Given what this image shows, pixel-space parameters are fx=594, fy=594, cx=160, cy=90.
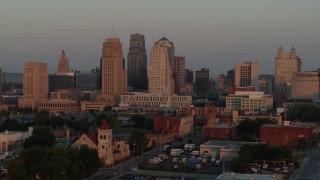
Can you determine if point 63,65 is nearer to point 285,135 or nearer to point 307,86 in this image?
point 307,86

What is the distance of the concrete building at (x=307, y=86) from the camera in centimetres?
14388

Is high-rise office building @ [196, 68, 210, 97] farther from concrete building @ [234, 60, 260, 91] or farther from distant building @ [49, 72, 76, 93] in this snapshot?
distant building @ [49, 72, 76, 93]

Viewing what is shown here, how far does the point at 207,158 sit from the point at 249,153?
5.43m

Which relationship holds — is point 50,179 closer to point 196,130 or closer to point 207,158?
point 207,158

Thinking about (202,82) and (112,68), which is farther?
(202,82)

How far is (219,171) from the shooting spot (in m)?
45.0

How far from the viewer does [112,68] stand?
→ 450 ft

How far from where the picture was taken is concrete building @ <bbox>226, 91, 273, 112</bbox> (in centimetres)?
11112

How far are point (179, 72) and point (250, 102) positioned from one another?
201 feet

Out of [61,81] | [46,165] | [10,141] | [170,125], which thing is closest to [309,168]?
[46,165]

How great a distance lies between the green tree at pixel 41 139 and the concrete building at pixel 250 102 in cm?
6072

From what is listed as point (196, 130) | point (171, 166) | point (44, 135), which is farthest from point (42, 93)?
point (171, 166)

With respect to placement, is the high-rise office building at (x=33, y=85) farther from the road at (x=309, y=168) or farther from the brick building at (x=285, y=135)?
the road at (x=309, y=168)

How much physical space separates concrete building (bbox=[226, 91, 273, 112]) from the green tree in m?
60.7
